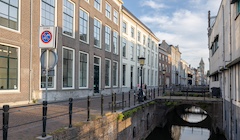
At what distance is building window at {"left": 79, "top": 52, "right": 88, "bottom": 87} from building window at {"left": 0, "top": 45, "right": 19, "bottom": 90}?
20.4 feet

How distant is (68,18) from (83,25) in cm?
207

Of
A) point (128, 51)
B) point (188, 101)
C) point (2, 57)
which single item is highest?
point (128, 51)

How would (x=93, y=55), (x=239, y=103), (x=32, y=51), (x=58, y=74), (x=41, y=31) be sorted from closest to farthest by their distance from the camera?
(x=41, y=31), (x=239, y=103), (x=32, y=51), (x=58, y=74), (x=93, y=55)

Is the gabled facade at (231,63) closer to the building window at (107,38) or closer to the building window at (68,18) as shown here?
the building window at (68,18)

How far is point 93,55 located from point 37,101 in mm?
7589

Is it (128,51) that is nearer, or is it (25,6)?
(25,6)

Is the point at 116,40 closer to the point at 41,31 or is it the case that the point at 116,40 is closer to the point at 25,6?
the point at 25,6

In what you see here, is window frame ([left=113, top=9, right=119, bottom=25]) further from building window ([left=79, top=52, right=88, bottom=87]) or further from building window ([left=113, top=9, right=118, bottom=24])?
building window ([left=79, top=52, right=88, bottom=87])

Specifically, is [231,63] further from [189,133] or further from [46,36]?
[189,133]

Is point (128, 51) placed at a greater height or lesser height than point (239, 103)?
greater

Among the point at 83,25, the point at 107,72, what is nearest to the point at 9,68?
the point at 83,25

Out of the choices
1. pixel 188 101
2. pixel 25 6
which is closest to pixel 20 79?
pixel 25 6

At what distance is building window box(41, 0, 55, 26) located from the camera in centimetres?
1248

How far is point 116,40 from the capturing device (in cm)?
2408
